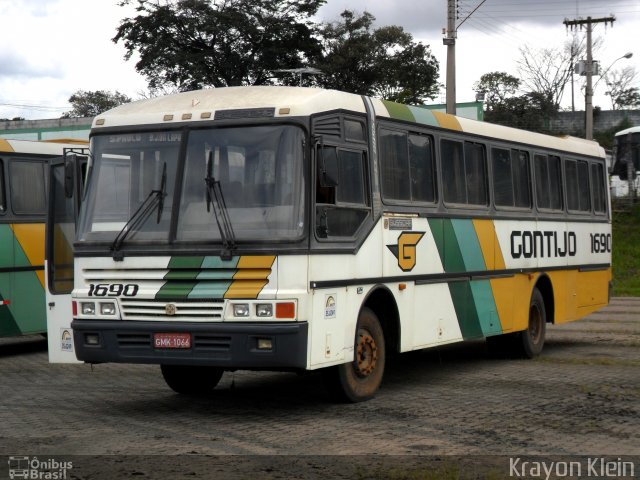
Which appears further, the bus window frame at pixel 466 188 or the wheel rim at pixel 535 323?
the wheel rim at pixel 535 323

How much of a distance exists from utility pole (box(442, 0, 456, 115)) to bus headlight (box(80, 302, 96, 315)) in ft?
59.5

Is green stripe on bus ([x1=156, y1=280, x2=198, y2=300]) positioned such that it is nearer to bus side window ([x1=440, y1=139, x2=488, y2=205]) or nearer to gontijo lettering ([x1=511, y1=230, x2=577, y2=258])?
bus side window ([x1=440, y1=139, x2=488, y2=205])

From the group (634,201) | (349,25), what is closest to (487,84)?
(349,25)

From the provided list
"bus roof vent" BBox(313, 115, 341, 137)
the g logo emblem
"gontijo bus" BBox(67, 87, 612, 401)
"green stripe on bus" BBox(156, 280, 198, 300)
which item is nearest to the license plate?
"gontijo bus" BBox(67, 87, 612, 401)

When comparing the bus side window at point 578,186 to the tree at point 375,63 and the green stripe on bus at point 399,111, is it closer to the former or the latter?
the green stripe on bus at point 399,111

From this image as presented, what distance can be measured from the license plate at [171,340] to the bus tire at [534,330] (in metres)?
6.68

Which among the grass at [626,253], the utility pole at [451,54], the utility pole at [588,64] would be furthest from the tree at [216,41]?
the utility pole at [451,54]

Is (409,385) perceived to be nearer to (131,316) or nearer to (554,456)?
(131,316)

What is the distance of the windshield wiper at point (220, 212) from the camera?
1030 centimetres

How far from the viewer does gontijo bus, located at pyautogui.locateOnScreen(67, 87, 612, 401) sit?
1027 centimetres

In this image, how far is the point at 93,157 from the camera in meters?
11.3

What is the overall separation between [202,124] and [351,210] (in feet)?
5.43

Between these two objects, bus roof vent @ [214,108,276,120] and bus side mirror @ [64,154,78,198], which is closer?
bus roof vent @ [214,108,276,120]

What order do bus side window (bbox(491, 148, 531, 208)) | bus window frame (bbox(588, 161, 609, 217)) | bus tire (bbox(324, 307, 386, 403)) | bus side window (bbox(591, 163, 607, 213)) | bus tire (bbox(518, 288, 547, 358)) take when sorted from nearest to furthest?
bus tire (bbox(324, 307, 386, 403)), bus side window (bbox(491, 148, 531, 208)), bus tire (bbox(518, 288, 547, 358)), bus window frame (bbox(588, 161, 609, 217)), bus side window (bbox(591, 163, 607, 213))
